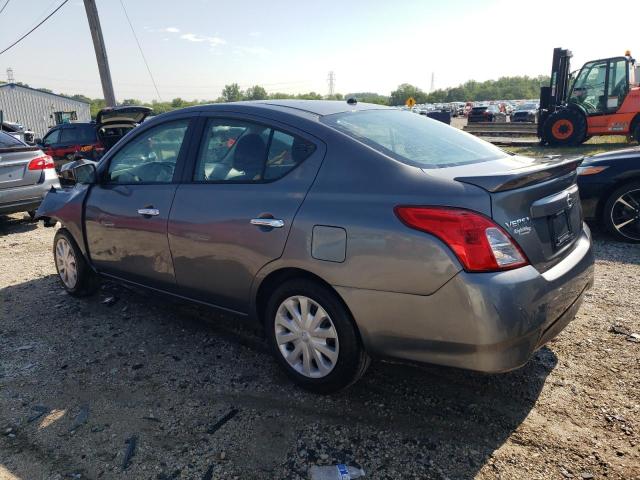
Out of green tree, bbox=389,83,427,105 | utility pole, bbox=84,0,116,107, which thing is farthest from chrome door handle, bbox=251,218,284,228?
green tree, bbox=389,83,427,105

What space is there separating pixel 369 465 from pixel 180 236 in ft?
6.33

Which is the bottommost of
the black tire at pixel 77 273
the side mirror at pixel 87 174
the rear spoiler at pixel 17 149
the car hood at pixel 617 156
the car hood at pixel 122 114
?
the black tire at pixel 77 273

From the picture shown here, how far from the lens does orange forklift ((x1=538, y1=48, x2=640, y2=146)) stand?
49.1 feet

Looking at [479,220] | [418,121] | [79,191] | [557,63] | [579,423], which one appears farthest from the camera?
[557,63]

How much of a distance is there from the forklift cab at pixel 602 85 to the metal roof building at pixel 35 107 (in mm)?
41560

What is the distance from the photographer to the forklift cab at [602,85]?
14.9m

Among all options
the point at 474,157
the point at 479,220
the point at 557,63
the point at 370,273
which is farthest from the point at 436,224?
A: the point at 557,63

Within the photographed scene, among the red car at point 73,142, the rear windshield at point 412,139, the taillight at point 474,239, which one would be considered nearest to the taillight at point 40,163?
the red car at point 73,142

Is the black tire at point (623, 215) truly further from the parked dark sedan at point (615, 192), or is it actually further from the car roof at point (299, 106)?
the car roof at point (299, 106)

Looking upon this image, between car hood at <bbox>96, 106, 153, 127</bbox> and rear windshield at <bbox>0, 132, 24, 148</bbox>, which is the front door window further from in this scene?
car hood at <bbox>96, 106, 153, 127</bbox>

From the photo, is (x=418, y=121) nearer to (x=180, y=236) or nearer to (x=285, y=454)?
(x=180, y=236)

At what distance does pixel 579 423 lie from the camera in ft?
8.50

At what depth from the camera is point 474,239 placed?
2.24m

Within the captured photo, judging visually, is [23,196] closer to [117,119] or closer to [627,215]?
[117,119]
